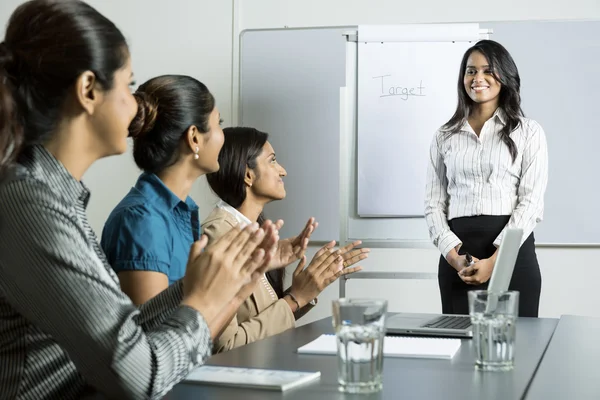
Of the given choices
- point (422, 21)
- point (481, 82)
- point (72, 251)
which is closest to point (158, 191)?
point (72, 251)

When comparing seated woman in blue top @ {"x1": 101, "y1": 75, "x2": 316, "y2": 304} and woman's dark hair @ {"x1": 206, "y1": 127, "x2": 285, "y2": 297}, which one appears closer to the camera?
seated woman in blue top @ {"x1": 101, "y1": 75, "x2": 316, "y2": 304}

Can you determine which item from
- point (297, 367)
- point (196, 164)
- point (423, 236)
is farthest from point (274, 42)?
point (297, 367)

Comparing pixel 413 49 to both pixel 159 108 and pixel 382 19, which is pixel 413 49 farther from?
pixel 159 108

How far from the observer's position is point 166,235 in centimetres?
186

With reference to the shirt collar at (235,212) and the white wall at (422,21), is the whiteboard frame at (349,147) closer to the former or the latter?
the white wall at (422,21)

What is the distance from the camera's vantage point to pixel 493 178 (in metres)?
2.98

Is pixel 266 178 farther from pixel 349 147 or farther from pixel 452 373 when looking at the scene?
pixel 452 373

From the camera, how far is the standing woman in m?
2.94

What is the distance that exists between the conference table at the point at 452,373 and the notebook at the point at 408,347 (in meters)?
0.02

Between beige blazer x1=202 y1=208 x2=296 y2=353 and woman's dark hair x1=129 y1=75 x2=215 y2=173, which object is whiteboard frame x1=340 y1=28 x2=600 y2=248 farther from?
woman's dark hair x1=129 y1=75 x2=215 y2=173

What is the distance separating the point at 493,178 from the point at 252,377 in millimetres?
1963

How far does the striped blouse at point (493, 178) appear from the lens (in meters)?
2.96

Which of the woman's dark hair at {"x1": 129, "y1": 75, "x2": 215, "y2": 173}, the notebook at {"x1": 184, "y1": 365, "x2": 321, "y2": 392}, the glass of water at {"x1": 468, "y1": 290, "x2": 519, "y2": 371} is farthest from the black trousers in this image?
the notebook at {"x1": 184, "y1": 365, "x2": 321, "y2": 392}

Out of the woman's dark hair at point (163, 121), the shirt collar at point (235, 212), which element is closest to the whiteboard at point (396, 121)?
the shirt collar at point (235, 212)
